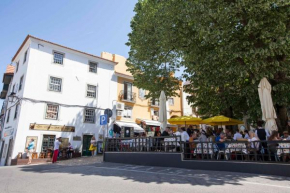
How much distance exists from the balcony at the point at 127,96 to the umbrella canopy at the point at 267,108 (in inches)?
682

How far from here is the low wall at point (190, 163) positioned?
687cm

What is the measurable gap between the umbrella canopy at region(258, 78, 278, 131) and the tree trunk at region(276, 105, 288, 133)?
2.35 meters

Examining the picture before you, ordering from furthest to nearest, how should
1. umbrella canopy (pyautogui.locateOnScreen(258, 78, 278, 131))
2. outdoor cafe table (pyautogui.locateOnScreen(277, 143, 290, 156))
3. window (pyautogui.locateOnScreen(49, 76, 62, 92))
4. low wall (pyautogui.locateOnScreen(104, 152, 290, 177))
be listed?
window (pyautogui.locateOnScreen(49, 76, 62, 92)) < umbrella canopy (pyautogui.locateOnScreen(258, 78, 278, 131)) < low wall (pyautogui.locateOnScreen(104, 152, 290, 177)) < outdoor cafe table (pyautogui.locateOnScreen(277, 143, 290, 156))

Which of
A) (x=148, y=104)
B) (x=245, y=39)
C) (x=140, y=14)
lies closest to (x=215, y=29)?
(x=245, y=39)

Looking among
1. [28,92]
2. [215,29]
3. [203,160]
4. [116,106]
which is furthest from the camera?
[116,106]

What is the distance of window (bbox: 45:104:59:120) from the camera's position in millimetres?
18844

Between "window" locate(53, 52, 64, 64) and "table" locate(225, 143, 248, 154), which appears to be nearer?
"table" locate(225, 143, 248, 154)

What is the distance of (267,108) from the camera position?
8.47m

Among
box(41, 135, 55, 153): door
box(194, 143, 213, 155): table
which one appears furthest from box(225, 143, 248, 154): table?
box(41, 135, 55, 153): door

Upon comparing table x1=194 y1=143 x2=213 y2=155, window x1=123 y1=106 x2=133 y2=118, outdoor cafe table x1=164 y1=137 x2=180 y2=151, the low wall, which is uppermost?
window x1=123 y1=106 x2=133 y2=118

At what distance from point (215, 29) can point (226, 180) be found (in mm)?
6233

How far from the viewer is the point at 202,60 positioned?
1030 centimetres

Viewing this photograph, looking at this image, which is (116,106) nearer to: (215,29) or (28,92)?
(28,92)

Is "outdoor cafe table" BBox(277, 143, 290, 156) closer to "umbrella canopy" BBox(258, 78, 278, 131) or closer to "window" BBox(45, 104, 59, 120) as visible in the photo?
"umbrella canopy" BBox(258, 78, 278, 131)
